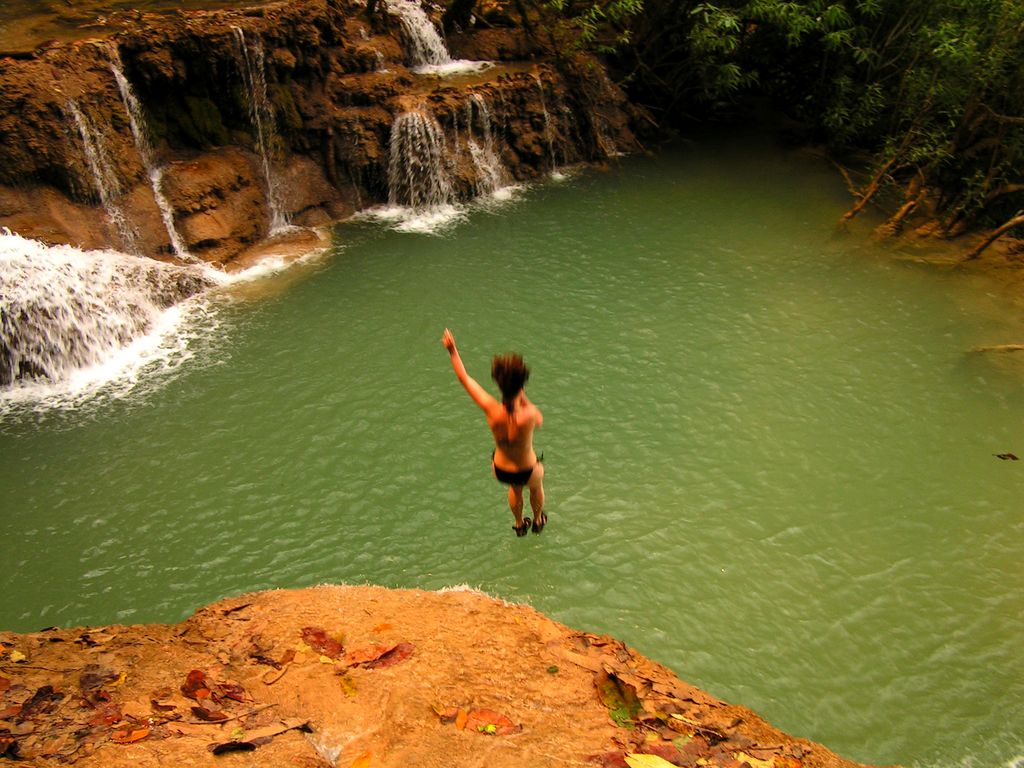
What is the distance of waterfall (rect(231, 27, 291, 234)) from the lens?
1180cm

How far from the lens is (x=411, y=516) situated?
6.68 m

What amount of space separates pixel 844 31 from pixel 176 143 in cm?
1211

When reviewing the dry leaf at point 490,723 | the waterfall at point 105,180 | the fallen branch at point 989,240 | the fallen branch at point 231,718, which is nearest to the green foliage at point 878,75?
the fallen branch at point 989,240

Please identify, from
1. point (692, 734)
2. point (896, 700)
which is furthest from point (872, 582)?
point (692, 734)

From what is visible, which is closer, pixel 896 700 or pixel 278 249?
pixel 896 700

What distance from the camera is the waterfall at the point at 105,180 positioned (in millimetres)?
10305

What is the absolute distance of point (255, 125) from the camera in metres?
12.1

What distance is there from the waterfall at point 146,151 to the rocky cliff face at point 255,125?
0.06 feet

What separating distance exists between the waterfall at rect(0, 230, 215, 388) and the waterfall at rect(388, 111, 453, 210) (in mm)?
4531

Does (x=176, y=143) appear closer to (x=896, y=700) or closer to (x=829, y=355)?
(x=829, y=355)

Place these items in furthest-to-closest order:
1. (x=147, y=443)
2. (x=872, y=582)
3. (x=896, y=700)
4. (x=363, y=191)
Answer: (x=363, y=191) → (x=147, y=443) → (x=872, y=582) → (x=896, y=700)

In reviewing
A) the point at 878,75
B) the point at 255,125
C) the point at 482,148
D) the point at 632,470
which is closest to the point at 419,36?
the point at 482,148

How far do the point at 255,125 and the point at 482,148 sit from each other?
4117mm

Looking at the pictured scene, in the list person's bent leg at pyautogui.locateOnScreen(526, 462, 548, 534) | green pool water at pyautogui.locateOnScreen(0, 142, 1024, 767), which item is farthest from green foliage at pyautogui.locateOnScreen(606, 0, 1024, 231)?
person's bent leg at pyautogui.locateOnScreen(526, 462, 548, 534)
